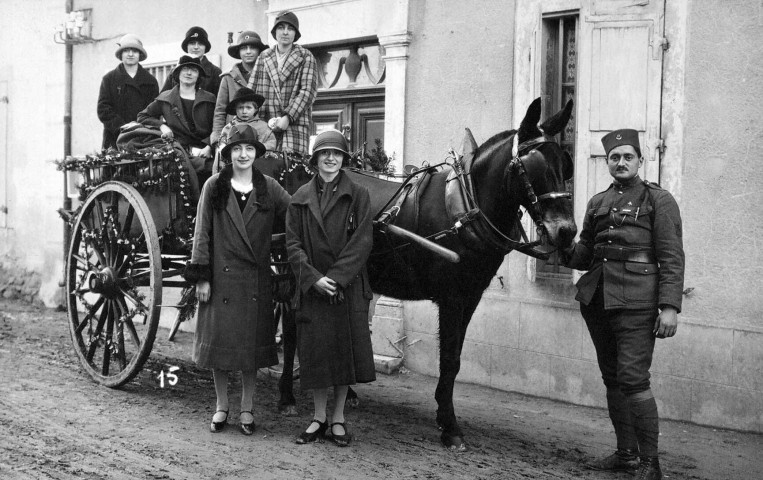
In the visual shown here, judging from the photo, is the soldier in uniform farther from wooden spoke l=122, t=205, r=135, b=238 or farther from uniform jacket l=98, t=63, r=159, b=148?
uniform jacket l=98, t=63, r=159, b=148

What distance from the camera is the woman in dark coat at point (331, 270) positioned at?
516 centimetres

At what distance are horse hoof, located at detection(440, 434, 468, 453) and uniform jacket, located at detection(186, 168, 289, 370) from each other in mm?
1261

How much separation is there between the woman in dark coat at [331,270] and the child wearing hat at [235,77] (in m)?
1.40

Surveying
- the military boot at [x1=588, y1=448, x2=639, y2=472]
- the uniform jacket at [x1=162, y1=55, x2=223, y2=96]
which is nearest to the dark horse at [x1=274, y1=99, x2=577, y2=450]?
the military boot at [x1=588, y1=448, x2=639, y2=472]

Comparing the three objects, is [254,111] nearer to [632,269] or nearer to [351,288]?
[351,288]

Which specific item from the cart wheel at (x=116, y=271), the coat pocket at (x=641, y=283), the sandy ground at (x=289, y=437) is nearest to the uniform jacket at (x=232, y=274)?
the sandy ground at (x=289, y=437)

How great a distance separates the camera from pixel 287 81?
22.8 feet

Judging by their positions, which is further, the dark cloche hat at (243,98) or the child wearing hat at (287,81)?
the child wearing hat at (287,81)

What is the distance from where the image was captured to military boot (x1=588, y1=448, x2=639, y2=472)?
505cm

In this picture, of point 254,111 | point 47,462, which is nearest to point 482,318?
point 254,111

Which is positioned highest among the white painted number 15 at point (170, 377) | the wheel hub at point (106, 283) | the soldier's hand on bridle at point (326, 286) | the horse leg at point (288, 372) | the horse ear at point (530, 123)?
the horse ear at point (530, 123)

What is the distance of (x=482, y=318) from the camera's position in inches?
297

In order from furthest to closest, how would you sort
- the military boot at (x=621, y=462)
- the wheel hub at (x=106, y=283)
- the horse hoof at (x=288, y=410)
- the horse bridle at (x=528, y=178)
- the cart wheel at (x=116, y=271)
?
the wheel hub at (x=106, y=283) → the cart wheel at (x=116, y=271) → the horse hoof at (x=288, y=410) → the military boot at (x=621, y=462) → the horse bridle at (x=528, y=178)

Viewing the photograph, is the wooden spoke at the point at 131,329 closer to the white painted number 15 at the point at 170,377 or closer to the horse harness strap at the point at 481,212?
the white painted number 15 at the point at 170,377
